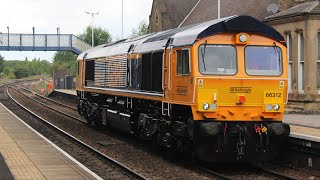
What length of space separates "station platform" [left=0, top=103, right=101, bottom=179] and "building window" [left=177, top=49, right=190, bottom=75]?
10.7 feet

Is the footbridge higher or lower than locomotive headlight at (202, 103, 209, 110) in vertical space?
higher

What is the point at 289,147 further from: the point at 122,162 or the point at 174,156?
the point at 122,162

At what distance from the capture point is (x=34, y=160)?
13867mm

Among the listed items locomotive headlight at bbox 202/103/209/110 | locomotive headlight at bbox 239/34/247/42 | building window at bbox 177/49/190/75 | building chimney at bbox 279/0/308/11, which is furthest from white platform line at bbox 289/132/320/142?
building chimney at bbox 279/0/308/11

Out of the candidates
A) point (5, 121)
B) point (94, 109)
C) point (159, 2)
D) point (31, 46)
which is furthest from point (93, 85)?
point (31, 46)

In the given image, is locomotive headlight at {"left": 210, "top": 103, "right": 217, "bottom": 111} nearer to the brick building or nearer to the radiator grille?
the radiator grille

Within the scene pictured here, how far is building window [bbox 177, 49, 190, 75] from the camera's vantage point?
12797mm

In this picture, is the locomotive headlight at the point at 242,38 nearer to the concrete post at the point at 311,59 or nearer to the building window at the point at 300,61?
the concrete post at the point at 311,59

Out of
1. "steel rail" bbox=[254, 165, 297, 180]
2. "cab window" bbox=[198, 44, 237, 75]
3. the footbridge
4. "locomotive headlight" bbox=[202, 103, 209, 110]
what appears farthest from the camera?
the footbridge

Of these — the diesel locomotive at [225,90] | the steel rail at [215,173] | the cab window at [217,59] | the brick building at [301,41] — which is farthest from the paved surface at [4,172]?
the brick building at [301,41]

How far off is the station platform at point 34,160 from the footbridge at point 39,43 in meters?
43.0

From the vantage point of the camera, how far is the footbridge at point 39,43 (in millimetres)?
62469

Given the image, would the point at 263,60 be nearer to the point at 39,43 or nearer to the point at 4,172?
the point at 4,172

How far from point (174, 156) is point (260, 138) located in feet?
11.4
